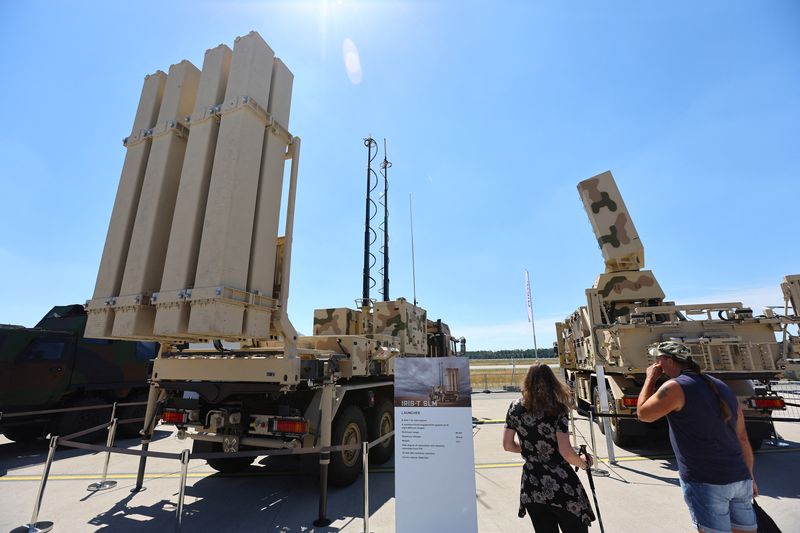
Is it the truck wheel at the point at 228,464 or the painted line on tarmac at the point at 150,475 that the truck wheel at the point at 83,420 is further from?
the truck wheel at the point at 228,464

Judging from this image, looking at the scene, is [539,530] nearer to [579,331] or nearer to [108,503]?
[108,503]

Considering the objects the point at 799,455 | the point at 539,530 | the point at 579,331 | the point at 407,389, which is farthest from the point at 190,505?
the point at 799,455

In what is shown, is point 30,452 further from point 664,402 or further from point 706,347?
point 706,347

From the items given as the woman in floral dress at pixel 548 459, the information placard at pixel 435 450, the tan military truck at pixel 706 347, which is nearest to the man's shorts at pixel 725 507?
the woman in floral dress at pixel 548 459

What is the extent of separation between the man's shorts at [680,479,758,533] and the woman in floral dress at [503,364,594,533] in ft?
2.27

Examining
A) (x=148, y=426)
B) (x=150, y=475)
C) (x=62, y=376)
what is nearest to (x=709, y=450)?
(x=148, y=426)

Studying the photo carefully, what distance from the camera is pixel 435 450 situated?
285cm

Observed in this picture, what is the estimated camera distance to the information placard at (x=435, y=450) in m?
2.76

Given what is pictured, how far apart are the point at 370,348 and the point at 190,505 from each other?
109 inches

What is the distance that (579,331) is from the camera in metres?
7.91

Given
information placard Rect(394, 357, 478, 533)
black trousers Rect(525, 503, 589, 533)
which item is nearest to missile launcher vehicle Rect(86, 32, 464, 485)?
information placard Rect(394, 357, 478, 533)

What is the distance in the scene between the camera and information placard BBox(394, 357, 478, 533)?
276cm

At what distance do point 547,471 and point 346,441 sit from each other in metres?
3.16

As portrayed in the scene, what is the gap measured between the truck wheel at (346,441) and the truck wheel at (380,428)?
0.47 metres
